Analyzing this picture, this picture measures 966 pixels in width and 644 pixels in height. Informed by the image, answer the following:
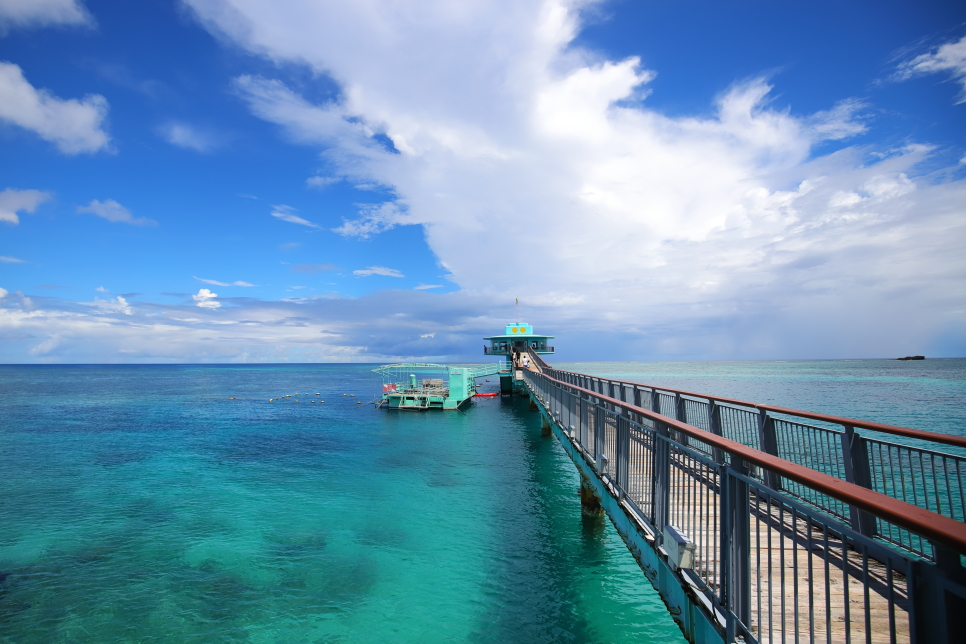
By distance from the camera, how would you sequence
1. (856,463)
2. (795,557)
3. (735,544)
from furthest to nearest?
(856,463) < (735,544) < (795,557)

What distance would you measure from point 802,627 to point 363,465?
63.0 ft

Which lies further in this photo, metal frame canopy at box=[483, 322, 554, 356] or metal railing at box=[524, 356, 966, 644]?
metal frame canopy at box=[483, 322, 554, 356]

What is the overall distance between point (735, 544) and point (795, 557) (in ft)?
2.94

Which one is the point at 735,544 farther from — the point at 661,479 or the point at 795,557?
the point at 661,479

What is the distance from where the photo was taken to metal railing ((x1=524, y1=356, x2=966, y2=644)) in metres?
1.81

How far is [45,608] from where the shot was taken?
9.25m

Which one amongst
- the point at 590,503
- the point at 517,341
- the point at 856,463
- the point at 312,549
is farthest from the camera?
the point at 517,341

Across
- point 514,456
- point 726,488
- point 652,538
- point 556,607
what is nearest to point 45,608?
point 556,607

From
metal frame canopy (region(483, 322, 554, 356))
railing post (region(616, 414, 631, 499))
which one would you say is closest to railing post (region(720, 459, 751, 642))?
railing post (region(616, 414, 631, 499))

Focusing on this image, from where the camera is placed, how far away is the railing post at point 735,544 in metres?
3.49

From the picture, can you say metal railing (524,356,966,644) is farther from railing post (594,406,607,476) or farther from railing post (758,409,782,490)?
railing post (594,406,607,476)

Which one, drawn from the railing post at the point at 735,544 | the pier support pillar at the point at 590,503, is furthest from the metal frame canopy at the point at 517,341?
the railing post at the point at 735,544

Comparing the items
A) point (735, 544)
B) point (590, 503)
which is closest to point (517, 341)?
Answer: point (590, 503)

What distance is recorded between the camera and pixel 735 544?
3.63 meters
